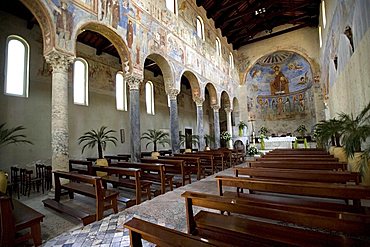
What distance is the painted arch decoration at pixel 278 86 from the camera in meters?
19.6

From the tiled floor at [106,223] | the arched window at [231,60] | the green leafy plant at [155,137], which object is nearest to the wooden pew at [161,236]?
the tiled floor at [106,223]

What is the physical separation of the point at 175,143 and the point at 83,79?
19.1 feet

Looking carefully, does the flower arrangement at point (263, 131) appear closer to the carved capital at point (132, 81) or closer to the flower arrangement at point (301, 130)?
the flower arrangement at point (301, 130)

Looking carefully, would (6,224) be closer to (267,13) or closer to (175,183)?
(175,183)

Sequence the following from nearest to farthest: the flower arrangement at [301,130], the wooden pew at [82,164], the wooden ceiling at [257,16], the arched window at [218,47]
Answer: the wooden pew at [82,164]
the wooden ceiling at [257,16]
the arched window at [218,47]
the flower arrangement at [301,130]

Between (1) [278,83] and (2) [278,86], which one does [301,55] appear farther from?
(2) [278,86]

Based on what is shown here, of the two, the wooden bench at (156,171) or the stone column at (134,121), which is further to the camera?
the stone column at (134,121)

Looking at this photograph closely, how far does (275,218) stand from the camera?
1.70m

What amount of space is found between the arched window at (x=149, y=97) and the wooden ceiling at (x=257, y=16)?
6.52 m

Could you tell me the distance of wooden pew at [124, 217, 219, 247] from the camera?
117 cm

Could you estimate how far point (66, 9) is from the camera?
5.86 m

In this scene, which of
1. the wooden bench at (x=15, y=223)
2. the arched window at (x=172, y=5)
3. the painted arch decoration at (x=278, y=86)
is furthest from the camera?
the painted arch decoration at (x=278, y=86)

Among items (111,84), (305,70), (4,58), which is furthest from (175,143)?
(305,70)

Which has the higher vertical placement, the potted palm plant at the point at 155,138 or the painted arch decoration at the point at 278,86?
the painted arch decoration at the point at 278,86
